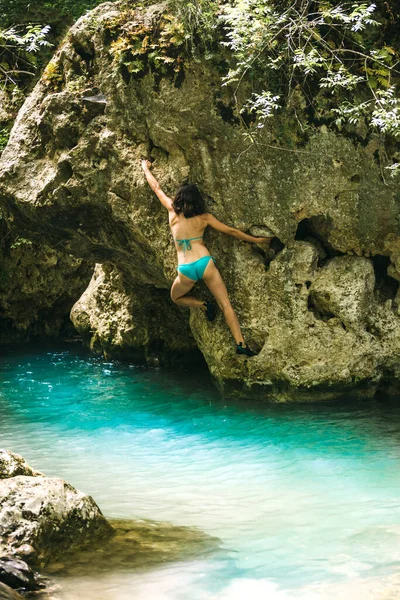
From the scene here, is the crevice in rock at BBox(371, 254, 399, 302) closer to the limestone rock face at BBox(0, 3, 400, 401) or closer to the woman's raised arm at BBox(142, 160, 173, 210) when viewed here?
the limestone rock face at BBox(0, 3, 400, 401)

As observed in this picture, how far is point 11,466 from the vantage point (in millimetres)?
5750

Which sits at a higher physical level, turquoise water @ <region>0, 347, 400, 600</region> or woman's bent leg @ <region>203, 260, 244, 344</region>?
woman's bent leg @ <region>203, 260, 244, 344</region>

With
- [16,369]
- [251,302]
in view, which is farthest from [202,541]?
[16,369]

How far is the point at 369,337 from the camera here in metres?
8.95

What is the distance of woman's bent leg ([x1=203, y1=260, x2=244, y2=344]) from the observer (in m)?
8.92

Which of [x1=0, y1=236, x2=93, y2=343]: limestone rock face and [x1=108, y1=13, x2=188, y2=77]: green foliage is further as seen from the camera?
[x1=0, y1=236, x2=93, y2=343]: limestone rock face

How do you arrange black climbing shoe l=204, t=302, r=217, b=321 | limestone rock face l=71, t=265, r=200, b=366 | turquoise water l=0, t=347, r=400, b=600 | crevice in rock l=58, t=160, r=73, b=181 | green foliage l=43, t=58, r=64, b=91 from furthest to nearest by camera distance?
1. limestone rock face l=71, t=265, r=200, b=366
2. green foliage l=43, t=58, r=64, b=91
3. crevice in rock l=58, t=160, r=73, b=181
4. black climbing shoe l=204, t=302, r=217, b=321
5. turquoise water l=0, t=347, r=400, b=600

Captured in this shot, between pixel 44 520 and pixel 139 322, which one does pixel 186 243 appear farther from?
pixel 44 520

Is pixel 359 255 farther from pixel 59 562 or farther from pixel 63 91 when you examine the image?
pixel 59 562

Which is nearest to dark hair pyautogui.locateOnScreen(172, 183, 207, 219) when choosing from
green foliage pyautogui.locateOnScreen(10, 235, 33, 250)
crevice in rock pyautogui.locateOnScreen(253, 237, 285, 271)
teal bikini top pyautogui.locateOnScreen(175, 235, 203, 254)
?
teal bikini top pyautogui.locateOnScreen(175, 235, 203, 254)

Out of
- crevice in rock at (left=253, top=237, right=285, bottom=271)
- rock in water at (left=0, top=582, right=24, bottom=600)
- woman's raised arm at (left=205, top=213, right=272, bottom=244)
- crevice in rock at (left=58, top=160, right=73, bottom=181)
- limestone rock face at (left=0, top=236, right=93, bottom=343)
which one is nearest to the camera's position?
rock in water at (left=0, top=582, right=24, bottom=600)

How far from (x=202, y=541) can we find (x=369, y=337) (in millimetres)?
4232

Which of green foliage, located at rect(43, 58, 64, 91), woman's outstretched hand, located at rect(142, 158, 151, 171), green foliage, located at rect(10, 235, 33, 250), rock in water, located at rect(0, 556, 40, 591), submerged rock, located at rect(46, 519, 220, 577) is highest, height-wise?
green foliage, located at rect(43, 58, 64, 91)

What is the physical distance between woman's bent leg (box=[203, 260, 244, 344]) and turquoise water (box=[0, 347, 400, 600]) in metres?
1.02
